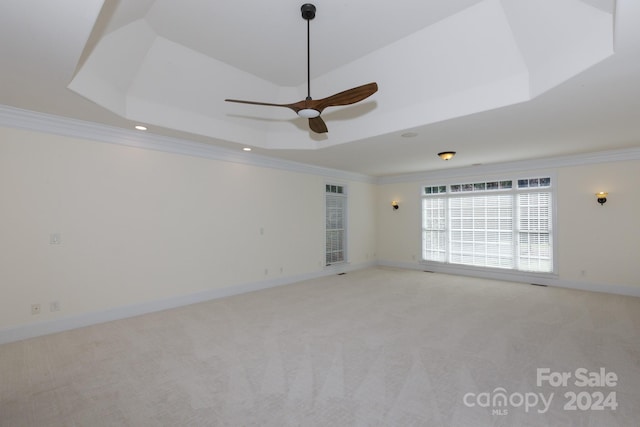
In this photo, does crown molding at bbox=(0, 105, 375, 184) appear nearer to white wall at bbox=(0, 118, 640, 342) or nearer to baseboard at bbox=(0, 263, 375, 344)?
white wall at bbox=(0, 118, 640, 342)

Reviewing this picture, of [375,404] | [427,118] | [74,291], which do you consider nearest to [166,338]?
[74,291]

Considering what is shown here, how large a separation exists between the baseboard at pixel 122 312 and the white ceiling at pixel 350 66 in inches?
104

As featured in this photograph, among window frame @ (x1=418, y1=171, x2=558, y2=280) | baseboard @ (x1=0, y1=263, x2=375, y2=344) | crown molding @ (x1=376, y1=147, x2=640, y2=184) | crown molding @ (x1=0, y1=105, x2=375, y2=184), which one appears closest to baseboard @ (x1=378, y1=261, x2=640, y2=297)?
window frame @ (x1=418, y1=171, x2=558, y2=280)

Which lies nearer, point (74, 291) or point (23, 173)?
point (23, 173)

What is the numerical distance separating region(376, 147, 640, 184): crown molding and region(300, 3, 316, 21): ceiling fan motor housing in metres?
5.86

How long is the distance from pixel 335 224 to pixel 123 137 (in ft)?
16.4

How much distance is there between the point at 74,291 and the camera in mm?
3832

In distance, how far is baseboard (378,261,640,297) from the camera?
5367 mm

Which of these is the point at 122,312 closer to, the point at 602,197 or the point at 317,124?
the point at 317,124

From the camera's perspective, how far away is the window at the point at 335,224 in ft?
24.6

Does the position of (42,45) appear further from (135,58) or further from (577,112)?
(577,112)

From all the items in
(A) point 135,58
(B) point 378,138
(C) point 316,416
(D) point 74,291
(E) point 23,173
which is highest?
(A) point 135,58

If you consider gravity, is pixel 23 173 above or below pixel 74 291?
above

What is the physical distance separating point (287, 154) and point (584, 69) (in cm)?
441
